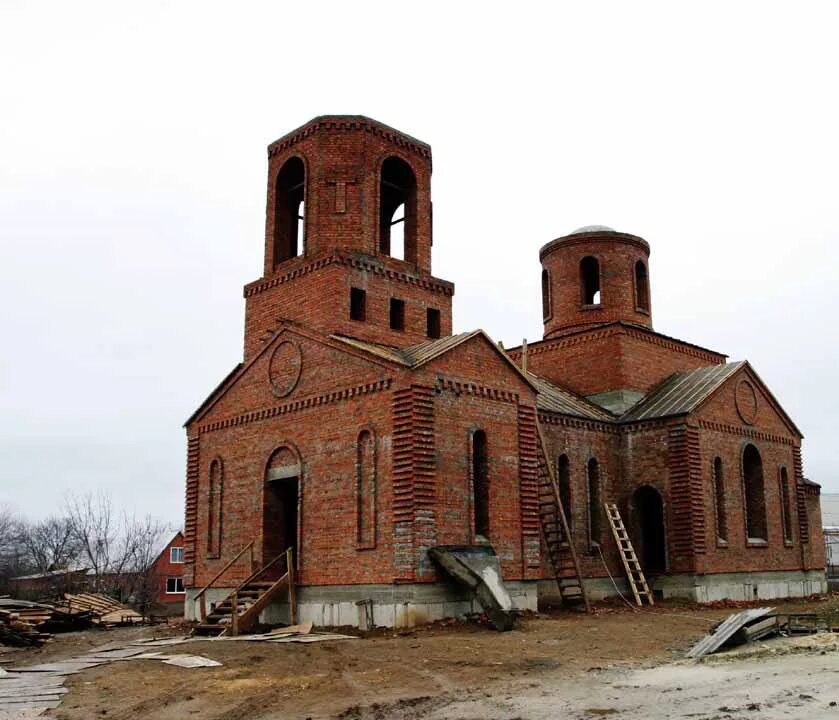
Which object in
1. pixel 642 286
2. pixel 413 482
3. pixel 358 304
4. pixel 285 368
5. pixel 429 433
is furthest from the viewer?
pixel 642 286

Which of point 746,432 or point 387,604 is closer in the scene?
point 387,604

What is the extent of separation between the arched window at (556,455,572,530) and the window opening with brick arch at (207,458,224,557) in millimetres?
8924

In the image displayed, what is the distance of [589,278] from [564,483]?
9771 millimetres

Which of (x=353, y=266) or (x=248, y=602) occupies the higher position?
(x=353, y=266)

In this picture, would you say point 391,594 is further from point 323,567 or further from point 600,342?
point 600,342

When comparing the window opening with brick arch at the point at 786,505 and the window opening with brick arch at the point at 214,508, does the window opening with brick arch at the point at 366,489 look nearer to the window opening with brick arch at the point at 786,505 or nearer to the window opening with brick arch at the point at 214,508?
the window opening with brick arch at the point at 214,508

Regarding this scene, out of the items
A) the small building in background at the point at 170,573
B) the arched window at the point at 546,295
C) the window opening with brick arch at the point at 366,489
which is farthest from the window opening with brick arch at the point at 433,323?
the small building in background at the point at 170,573

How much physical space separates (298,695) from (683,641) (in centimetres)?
804

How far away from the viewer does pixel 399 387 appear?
66.5 feet

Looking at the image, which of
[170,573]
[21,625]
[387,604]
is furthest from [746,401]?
[170,573]

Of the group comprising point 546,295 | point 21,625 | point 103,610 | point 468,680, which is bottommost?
point 468,680

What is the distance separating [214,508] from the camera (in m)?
25.0

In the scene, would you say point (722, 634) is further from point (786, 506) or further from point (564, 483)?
point (786, 506)

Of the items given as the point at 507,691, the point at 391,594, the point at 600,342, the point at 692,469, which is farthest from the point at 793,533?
the point at 507,691
